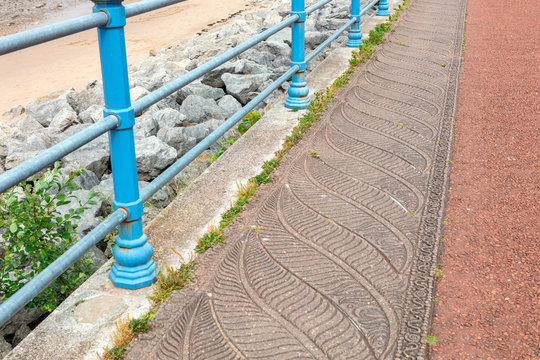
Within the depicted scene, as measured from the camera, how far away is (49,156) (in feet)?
7.14

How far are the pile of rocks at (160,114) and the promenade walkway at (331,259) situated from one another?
0.86 metres

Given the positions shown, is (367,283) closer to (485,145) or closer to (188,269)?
(188,269)

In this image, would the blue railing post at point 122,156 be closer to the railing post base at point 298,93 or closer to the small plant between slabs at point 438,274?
the small plant between slabs at point 438,274

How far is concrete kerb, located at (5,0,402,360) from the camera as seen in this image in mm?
2416

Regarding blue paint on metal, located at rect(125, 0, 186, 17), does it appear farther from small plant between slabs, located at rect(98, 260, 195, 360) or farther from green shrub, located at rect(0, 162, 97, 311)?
small plant between slabs, located at rect(98, 260, 195, 360)

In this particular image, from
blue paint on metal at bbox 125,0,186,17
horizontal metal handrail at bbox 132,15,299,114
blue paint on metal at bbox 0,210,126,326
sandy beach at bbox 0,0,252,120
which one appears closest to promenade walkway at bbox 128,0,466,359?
blue paint on metal at bbox 0,210,126,326

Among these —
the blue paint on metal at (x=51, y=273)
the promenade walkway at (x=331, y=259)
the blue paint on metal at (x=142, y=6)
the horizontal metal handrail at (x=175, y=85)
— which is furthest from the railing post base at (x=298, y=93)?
the blue paint on metal at (x=51, y=273)

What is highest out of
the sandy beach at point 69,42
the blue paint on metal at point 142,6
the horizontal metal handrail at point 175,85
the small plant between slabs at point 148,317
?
the blue paint on metal at point 142,6

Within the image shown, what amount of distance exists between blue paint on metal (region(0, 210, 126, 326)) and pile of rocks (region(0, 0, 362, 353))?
78cm

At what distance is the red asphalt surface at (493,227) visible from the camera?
98.5 inches

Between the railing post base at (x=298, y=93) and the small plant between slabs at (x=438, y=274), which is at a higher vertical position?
the railing post base at (x=298, y=93)

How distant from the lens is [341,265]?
2.96 metres

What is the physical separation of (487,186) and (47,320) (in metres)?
2.67

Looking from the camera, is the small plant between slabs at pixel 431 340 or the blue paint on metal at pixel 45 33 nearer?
the blue paint on metal at pixel 45 33
